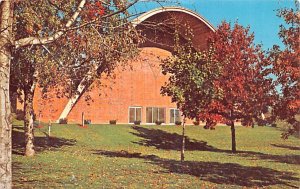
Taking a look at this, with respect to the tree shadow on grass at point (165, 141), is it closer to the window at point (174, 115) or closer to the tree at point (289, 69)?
the window at point (174, 115)

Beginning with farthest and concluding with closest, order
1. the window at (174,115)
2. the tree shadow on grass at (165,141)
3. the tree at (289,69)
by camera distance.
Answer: the window at (174,115), the tree shadow on grass at (165,141), the tree at (289,69)

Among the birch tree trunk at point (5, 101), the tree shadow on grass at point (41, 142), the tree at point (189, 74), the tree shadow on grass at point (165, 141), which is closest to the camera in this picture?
the birch tree trunk at point (5, 101)

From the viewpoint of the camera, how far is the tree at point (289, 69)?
13.3m

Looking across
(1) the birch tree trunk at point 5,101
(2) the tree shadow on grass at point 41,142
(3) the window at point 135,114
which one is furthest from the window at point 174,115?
(1) the birch tree trunk at point 5,101

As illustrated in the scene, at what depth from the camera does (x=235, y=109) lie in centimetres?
3177

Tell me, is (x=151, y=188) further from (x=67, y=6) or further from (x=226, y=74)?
(x=226, y=74)

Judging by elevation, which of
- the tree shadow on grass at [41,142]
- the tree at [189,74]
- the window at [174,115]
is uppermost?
the tree at [189,74]

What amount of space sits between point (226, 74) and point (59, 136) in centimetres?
1523

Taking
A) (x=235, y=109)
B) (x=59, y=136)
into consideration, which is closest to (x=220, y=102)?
(x=235, y=109)

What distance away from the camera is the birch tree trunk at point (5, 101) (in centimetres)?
661

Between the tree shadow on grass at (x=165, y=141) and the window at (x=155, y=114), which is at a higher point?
the window at (x=155, y=114)

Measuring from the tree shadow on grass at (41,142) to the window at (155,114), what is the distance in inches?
805

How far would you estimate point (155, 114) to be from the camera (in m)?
52.1

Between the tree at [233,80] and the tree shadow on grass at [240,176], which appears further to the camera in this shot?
the tree at [233,80]
